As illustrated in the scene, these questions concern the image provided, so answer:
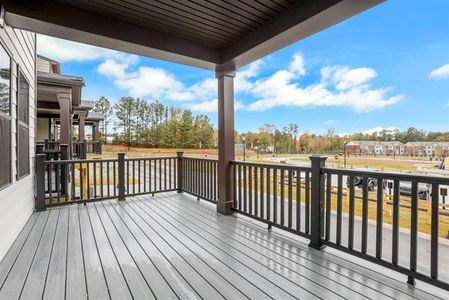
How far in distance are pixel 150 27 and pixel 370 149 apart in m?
4.21

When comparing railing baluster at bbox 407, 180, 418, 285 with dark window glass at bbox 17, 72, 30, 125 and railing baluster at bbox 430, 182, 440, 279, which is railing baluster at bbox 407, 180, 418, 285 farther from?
dark window glass at bbox 17, 72, 30, 125

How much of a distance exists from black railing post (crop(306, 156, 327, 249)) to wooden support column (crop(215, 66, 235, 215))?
161 centimetres

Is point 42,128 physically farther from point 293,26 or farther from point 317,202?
point 317,202

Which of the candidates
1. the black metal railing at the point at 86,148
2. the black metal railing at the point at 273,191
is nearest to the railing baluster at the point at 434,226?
the black metal railing at the point at 273,191

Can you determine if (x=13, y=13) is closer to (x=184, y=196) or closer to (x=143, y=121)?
(x=184, y=196)

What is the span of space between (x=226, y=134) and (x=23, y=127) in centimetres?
295

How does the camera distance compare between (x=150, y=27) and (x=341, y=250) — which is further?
(x=150, y=27)

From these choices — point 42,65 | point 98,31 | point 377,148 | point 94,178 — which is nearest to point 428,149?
point 377,148

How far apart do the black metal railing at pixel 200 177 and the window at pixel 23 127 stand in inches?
109

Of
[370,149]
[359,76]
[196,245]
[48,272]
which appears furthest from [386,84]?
[48,272]

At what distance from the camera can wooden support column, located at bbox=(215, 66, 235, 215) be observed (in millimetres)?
3996

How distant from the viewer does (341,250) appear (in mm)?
2473

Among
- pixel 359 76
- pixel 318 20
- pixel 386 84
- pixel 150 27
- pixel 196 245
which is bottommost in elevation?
pixel 196 245

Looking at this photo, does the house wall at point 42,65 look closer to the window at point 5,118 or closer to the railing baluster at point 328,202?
the window at point 5,118
